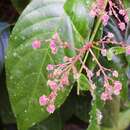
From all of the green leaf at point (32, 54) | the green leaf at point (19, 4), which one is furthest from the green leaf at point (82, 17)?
the green leaf at point (19, 4)

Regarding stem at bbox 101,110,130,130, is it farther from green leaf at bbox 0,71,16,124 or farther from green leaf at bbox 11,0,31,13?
green leaf at bbox 11,0,31,13

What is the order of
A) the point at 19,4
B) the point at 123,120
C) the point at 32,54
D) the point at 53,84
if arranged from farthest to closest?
1. the point at 123,120
2. the point at 19,4
3. the point at 32,54
4. the point at 53,84

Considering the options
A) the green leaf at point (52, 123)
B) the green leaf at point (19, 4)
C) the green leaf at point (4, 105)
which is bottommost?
→ the green leaf at point (52, 123)

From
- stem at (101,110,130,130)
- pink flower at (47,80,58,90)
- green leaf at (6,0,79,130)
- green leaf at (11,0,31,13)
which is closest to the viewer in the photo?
pink flower at (47,80,58,90)

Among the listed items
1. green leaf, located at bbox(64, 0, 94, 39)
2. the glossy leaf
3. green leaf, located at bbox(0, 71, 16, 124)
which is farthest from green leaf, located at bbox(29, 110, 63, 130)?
green leaf, located at bbox(64, 0, 94, 39)

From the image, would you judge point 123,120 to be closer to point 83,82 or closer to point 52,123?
point 52,123

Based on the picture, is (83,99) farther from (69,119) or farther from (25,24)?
(25,24)

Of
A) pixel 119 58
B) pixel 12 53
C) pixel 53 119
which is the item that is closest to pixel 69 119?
pixel 53 119

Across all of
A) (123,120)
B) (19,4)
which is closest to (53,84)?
(19,4)

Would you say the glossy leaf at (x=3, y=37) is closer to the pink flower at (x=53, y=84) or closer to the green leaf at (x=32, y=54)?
the green leaf at (x=32, y=54)
